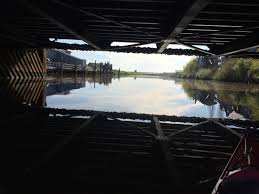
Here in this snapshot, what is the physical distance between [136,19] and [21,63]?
1888cm

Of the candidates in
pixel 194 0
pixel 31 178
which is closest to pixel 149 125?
pixel 194 0

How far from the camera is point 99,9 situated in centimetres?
946

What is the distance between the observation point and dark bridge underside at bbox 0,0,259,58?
8.52 m

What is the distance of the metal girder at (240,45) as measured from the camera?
1242 cm

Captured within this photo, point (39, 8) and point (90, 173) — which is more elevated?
point (39, 8)

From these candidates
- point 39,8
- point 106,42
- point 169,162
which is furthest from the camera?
point 106,42

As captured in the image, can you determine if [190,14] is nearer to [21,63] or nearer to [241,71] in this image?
[21,63]

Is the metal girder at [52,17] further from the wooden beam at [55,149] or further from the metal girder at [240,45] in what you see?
the metal girder at [240,45]

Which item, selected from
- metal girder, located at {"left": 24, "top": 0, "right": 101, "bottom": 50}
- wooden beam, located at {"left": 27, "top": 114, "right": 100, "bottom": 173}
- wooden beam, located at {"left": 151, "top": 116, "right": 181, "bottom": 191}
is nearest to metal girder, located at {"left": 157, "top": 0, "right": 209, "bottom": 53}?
wooden beam, located at {"left": 151, "top": 116, "right": 181, "bottom": 191}

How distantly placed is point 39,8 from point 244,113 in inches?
550

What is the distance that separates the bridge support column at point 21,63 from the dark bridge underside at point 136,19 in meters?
9.50

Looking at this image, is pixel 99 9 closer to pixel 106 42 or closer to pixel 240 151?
pixel 240 151

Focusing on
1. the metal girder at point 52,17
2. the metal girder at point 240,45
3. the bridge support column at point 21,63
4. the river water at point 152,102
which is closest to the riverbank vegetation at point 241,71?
the river water at point 152,102

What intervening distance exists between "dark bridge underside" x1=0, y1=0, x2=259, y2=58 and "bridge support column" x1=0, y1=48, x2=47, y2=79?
31.2 ft
